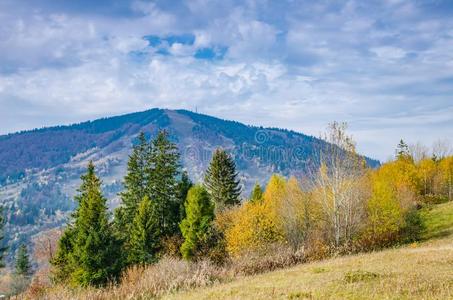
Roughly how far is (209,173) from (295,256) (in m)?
42.9

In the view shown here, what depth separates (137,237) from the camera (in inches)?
2082


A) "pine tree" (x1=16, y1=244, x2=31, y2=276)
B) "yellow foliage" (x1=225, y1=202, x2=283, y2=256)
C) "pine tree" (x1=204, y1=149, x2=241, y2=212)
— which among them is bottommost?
"pine tree" (x1=16, y1=244, x2=31, y2=276)

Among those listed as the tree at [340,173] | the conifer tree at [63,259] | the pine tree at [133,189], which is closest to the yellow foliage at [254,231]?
the tree at [340,173]

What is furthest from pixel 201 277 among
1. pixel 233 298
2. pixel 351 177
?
pixel 351 177

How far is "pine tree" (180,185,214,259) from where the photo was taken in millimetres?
52688

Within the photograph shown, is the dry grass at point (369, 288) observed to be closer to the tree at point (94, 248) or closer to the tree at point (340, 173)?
the tree at point (340, 173)

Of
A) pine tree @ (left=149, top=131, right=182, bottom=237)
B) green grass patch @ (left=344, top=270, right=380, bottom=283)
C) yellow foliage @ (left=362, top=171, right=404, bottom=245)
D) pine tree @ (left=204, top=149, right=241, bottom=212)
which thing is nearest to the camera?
green grass patch @ (left=344, top=270, right=380, bottom=283)

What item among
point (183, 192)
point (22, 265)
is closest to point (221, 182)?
point (183, 192)

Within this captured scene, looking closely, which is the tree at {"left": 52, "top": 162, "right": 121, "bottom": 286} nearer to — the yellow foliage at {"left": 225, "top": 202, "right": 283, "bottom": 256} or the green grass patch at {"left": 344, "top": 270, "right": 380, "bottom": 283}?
the yellow foliage at {"left": 225, "top": 202, "right": 283, "bottom": 256}

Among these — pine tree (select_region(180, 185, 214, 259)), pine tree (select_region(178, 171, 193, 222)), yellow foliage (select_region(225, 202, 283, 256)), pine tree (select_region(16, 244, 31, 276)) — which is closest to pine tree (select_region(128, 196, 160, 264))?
pine tree (select_region(180, 185, 214, 259))

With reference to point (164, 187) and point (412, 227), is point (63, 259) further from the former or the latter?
point (412, 227)

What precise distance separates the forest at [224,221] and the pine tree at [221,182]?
0.54ft

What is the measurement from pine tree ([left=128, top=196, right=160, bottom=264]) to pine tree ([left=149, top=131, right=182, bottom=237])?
13.5ft

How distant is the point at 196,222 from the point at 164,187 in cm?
1023
